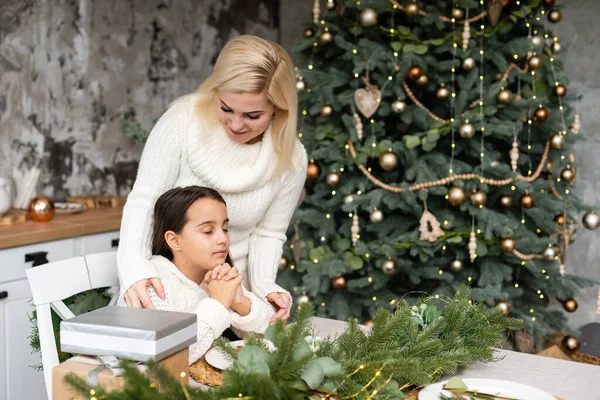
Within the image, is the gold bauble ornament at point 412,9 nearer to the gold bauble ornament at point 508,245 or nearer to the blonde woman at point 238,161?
the gold bauble ornament at point 508,245

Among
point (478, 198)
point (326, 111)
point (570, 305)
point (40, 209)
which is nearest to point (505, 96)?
point (478, 198)

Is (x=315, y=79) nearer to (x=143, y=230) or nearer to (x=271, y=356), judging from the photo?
(x=143, y=230)

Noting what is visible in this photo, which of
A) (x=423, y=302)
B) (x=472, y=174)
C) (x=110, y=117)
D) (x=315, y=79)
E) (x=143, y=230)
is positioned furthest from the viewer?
(x=110, y=117)

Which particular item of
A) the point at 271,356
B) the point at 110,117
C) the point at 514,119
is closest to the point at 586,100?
the point at 514,119

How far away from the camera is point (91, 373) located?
1.04 meters

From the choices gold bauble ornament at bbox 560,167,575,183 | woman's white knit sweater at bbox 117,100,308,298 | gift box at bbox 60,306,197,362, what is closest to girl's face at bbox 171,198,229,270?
woman's white knit sweater at bbox 117,100,308,298

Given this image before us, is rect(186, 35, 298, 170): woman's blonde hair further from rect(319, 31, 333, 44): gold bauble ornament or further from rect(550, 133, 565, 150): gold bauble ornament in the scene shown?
rect(550, 133, 565, 150): gold bauble ornament

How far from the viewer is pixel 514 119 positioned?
3.52 m

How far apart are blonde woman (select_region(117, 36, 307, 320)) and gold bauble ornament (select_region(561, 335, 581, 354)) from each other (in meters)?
2.20

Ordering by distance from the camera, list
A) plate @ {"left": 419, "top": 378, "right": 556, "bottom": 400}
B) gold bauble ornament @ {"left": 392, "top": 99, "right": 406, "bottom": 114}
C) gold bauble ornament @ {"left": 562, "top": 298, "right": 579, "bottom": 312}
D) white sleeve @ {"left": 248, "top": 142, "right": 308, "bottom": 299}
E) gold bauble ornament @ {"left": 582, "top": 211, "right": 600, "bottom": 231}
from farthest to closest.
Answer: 1. gold bauble ornament @ {"left": 562, "top": 298, "right": 579, "bottom": 312}
2. gold bauble ornament @ {"left": 582, "top": 211, "right": 600, "bottom": 231}
3. gold bauble ornament @ {"left": 392, "top": 99, "right": 406, "bottom": 114}
4. white sleeve @ {"left": 248, "top": 142, "right": 308, "bottom": 299}
5. plate @ {"left": 419, "top": 378, "right": 556, "bottom": 400}

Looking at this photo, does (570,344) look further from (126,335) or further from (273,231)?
(126,335)

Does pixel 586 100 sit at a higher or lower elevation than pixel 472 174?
higher

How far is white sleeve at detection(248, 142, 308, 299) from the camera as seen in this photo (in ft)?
6.51

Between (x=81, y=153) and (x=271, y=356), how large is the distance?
292 centimetres
